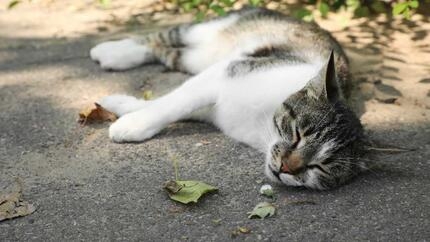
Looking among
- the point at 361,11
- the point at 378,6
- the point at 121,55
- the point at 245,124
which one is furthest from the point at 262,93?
the point at 378,6

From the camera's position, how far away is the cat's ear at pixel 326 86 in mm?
2811

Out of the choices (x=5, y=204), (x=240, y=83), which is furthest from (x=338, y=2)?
(x=5, y=204)

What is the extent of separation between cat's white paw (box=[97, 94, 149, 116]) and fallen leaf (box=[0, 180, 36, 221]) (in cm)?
94

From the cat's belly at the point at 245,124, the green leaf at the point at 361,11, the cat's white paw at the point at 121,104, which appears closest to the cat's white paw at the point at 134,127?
the cat's white paw at the point at 121,104

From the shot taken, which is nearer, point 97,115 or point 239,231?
point 239,231

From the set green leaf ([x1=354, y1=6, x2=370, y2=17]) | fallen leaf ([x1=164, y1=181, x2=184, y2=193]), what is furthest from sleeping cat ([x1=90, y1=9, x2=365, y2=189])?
green leaf ([x1=354, y1=6, x2=370, y2=17])

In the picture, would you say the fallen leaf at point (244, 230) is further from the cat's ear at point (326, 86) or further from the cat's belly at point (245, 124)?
the cat's ear at point (326, 86)

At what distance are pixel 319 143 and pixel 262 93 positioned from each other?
63 centimetres

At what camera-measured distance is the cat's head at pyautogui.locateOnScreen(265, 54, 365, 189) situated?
273 cm

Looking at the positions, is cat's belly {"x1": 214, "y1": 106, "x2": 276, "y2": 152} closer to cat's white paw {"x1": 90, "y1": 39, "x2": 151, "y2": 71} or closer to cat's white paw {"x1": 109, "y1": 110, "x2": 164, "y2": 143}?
cat's white paw {"x1": 109, "y1": 110, "x2": 164, "y2": 143}

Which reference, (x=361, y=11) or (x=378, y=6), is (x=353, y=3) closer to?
(x=361, y=11)

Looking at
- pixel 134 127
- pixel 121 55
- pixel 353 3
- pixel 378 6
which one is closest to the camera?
pixel 134 127

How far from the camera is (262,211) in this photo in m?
2.63

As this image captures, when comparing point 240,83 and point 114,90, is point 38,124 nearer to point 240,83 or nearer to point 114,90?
point 114,90
